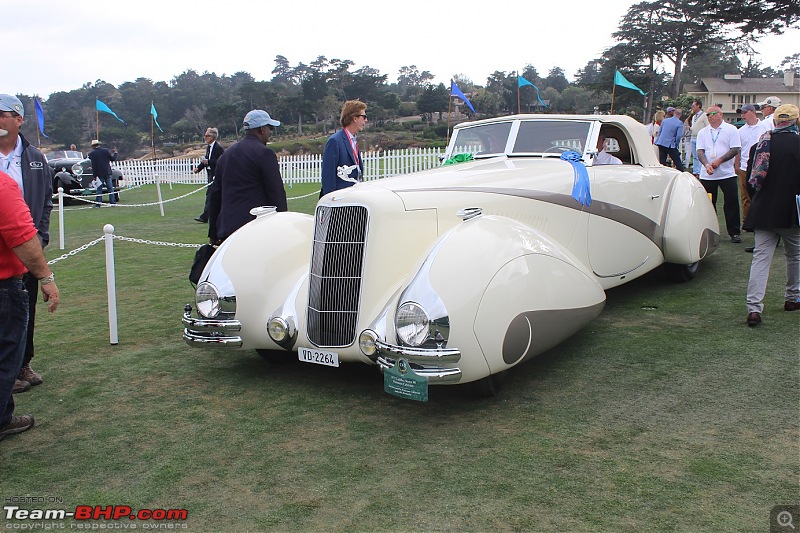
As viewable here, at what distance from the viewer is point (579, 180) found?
18.3 ft

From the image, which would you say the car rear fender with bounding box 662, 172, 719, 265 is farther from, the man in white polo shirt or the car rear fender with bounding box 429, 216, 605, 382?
the car rear fender with bounding box 429, 216, 605, 382

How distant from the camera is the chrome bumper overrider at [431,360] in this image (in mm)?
3672

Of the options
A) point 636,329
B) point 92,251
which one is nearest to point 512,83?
point 92,251

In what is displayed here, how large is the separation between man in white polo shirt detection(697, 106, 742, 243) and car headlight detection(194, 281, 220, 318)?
7.46 metres

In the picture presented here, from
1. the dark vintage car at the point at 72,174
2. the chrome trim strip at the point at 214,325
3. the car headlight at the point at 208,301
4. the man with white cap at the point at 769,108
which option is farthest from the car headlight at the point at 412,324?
the dark vintage car at the point at 72,174

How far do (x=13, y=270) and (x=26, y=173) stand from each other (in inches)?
51.6

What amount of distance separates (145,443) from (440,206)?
2456 mm

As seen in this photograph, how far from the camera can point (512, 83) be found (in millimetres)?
58312

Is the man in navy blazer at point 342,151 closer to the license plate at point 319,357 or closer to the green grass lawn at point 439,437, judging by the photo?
the green grass lawn at point 439,437

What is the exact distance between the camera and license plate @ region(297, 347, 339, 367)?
4.25 metres

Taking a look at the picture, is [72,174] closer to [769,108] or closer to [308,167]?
[308,167]

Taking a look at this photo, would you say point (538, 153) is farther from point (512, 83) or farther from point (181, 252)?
point (512, 83)

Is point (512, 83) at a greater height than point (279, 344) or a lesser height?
greater

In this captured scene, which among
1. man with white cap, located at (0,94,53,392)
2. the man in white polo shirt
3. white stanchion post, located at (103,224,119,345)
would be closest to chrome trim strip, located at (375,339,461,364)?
man with white cap, located at (0,94,53,392)
